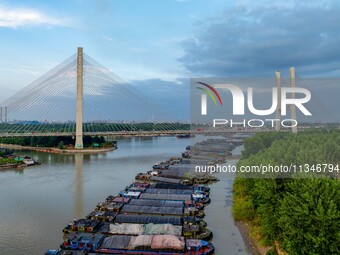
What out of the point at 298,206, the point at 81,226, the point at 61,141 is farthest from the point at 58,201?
the point at 61,141

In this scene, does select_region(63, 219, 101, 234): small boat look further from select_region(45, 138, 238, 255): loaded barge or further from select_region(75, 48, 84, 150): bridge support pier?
select_region(75, 48, 84, 150): bridge support pier

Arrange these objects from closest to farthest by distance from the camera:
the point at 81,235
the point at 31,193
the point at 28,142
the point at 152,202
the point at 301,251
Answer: the point at 301,251 → the point at 81,235 → the point at 152,202 → the point at 31,193 → the point at 28,142

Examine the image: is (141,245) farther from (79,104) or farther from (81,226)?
(79,104)

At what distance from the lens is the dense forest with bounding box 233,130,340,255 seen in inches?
134

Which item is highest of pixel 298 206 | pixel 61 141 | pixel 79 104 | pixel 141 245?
pixel 79 104

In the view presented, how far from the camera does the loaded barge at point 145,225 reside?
15.2ft

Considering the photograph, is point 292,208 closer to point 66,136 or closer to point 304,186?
point 304,186

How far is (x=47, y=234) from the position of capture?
5270 mm

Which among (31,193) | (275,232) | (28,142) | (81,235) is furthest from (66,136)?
(275,232)

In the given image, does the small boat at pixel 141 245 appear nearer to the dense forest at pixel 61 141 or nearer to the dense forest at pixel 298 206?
the dense forest at pixel 298 206

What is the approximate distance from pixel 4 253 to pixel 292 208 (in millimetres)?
3659

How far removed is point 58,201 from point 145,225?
268 cm

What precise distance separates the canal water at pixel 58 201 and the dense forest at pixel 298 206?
1.52ft

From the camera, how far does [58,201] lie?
23.5ft
